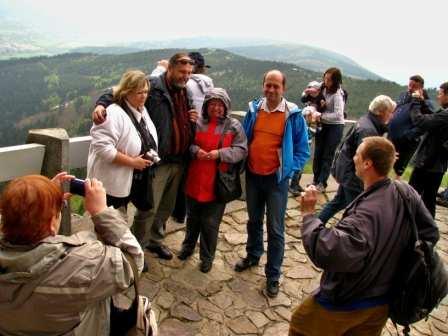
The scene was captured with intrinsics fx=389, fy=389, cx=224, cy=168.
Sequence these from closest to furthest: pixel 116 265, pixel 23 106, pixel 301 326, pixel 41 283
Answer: pixel 41 283
pixel 116 265
pixel 301 326
pixel 23 106

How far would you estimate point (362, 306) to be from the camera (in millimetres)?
2236

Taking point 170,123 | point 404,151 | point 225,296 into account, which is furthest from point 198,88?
point 404,151

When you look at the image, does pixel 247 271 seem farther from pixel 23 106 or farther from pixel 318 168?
pixel 23 106

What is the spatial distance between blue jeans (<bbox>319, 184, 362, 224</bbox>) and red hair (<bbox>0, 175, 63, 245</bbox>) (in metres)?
3.40

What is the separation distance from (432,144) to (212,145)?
3.16m

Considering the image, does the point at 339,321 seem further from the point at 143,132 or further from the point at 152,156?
the point at 143,132

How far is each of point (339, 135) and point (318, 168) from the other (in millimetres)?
646

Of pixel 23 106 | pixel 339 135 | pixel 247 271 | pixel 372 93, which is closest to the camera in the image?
pixel 247 271

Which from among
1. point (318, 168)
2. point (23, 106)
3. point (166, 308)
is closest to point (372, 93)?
point (318, 168)

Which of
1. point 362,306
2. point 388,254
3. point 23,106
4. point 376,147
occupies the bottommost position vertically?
point 23,106

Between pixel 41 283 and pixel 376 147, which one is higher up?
pixel 376 147

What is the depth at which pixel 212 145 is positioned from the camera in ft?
12.0

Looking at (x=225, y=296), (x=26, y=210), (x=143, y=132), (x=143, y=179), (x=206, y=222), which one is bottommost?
(x=225, y=296)

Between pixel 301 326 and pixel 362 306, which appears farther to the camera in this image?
pixel 301 326
